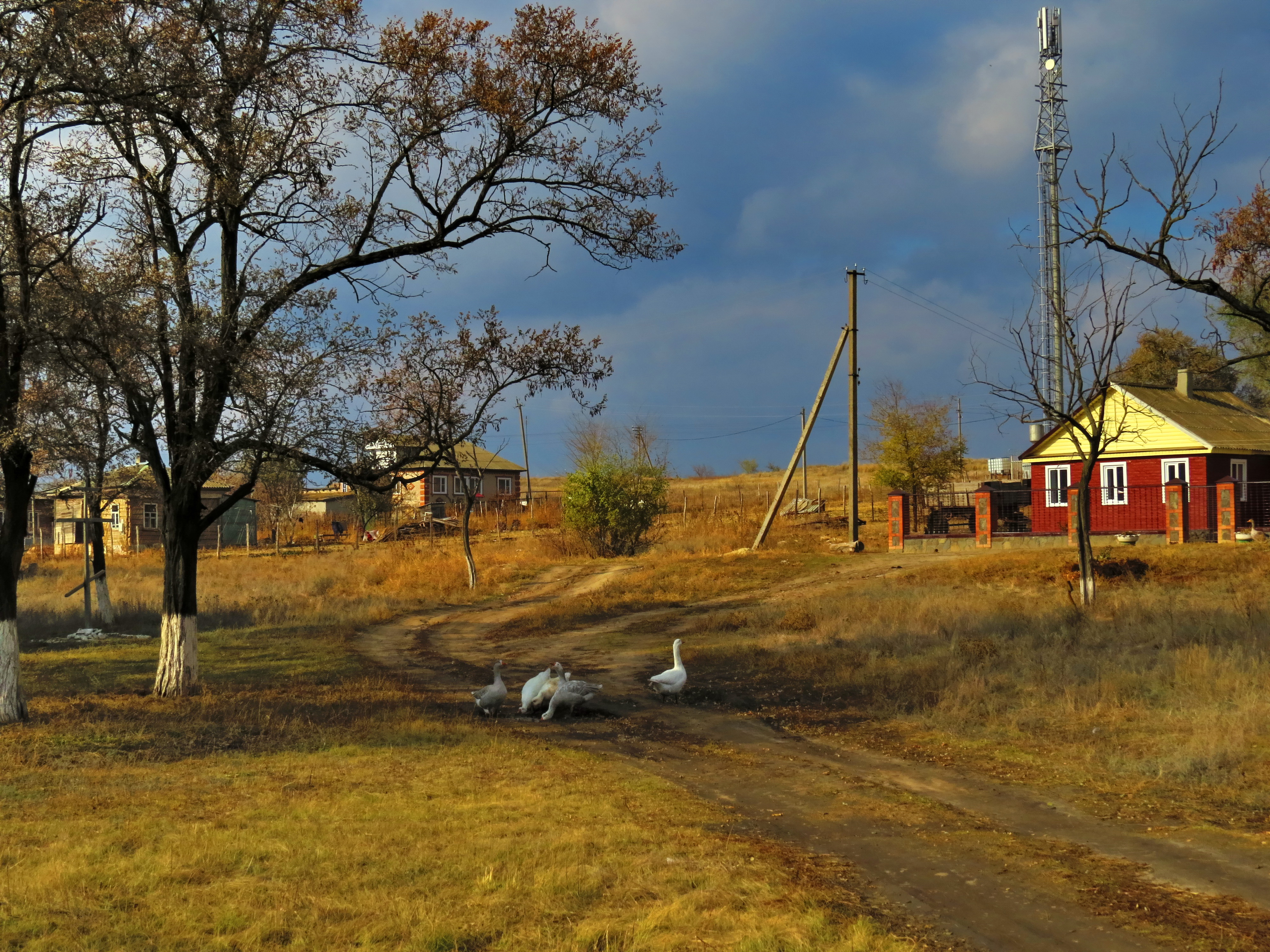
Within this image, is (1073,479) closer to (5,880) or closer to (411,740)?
(411,740)

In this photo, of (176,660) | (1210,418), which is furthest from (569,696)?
(1210,418)

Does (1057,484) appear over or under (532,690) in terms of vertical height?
over

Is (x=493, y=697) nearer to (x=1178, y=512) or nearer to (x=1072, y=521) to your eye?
(x=1072, y=521)

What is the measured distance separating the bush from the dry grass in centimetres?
1708

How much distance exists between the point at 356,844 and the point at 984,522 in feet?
90.3

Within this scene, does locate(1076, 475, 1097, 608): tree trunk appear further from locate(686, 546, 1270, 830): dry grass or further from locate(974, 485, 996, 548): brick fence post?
locate(974, 485, 996, 548): brick fence post

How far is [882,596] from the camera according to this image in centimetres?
2189

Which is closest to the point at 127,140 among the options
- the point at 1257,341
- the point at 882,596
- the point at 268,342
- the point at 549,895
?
the point at 268,342

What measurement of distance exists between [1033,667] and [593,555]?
1032 inches

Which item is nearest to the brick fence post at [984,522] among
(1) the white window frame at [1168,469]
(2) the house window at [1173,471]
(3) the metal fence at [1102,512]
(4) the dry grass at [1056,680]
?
(3) the metal fence at [1102,512]

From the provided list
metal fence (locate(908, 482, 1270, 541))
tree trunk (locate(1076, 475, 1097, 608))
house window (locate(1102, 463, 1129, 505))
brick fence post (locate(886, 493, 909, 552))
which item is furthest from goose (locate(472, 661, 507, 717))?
house window (locate(1102, 463, 1129, 505))

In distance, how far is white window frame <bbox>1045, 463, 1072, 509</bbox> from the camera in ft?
113

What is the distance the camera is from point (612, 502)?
38.5 meters

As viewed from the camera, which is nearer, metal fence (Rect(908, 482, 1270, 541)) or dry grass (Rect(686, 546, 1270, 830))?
dry grass (Rect(686, 546, 1270, 830))
